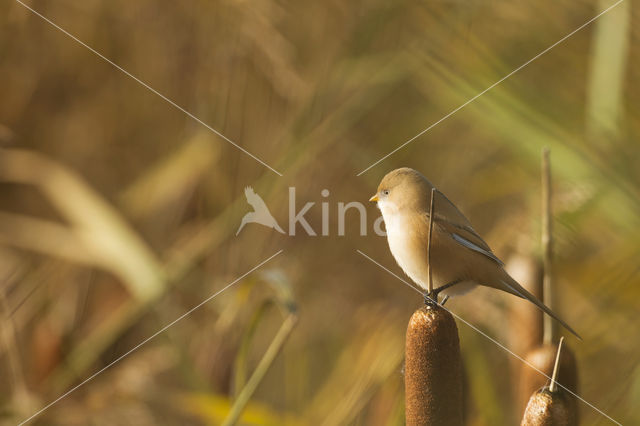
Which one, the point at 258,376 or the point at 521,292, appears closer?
the point at 521,292

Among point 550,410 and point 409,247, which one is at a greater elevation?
point 409,247

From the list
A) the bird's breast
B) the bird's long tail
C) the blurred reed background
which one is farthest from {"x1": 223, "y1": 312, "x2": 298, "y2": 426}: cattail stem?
the bird's long tail

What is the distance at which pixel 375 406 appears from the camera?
5.46 feet

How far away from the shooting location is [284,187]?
193cm

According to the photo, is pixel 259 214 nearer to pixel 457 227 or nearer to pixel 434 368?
pixel 457 227

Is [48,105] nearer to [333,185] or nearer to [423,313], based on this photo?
[333,185]

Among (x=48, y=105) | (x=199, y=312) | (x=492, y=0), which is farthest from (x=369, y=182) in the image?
(x=48, y=105)

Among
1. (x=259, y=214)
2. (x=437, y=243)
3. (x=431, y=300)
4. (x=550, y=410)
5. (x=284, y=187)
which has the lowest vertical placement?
(x=550, y=410)

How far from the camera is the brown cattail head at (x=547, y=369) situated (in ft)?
3.04

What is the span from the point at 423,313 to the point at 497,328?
78 cm

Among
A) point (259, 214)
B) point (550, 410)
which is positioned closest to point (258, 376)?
point (259, 214)

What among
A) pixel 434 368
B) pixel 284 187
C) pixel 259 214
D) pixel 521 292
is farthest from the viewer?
pixel 284 187

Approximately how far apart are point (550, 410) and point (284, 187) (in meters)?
1.17

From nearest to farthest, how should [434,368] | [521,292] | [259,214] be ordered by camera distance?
[434,368]
[521,292]
[259,214]
